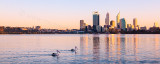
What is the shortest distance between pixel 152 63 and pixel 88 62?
331 inches

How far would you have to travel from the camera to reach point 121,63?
28.6 m

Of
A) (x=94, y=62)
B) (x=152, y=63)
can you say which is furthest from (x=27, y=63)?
(x=152, y=63)

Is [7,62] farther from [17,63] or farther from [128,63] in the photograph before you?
[128,63]

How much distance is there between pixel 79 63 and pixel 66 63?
172 cm

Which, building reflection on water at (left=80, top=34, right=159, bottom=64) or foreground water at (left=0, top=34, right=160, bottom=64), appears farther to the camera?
building reflection on water at (left=80, top=34, right=159, bottom=64)

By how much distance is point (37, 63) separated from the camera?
28.8 metres

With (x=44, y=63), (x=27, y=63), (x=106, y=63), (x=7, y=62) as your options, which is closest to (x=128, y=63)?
(x=106, y=63)

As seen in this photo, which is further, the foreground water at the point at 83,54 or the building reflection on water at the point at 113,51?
the building reflection on water at the point at 113,51

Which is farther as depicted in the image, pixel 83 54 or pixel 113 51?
pixel 113 51

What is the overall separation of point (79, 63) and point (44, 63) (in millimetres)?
4663

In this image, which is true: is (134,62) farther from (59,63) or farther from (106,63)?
(59,63)

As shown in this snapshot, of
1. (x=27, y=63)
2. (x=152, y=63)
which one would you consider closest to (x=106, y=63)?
(x=152, y=63)

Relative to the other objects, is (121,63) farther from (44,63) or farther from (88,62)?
(44,63)

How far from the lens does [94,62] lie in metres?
29.4
